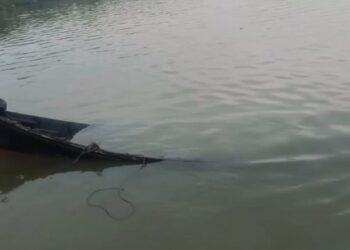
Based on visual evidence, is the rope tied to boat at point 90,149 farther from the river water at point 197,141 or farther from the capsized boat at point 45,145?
the river water at point 197,141

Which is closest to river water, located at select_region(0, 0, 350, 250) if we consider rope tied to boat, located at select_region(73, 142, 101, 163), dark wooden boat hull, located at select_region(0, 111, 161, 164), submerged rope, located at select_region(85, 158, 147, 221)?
submerged rope, located at select_region(85, 158, 147, 221)

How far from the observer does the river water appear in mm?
6730

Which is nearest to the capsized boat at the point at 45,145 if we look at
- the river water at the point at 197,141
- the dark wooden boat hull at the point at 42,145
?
the dark wooden boat hull at the point at 42,145

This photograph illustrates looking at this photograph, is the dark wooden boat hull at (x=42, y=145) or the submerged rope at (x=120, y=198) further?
the dark wooden boat hull at (x=42, y=145)

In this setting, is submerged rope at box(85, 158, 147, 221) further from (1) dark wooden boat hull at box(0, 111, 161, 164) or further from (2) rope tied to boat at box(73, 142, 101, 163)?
(2) rope tied to boat at box(73, 142, 101, 163)

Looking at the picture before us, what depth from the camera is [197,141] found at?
9695mm

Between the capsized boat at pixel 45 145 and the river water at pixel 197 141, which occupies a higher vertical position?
the capsized boat at pixel 45 145

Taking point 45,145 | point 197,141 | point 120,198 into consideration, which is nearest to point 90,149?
point 45,145

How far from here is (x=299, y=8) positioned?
93.5 feet

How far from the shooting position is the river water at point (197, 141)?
6.73 metres

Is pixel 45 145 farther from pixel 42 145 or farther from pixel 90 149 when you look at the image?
pixel 90 149

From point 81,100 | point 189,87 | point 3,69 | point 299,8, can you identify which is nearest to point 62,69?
point 3,69

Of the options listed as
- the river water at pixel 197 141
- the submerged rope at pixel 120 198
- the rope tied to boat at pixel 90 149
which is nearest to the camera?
the river water at pixel 197 141

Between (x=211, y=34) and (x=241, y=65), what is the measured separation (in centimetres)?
710
